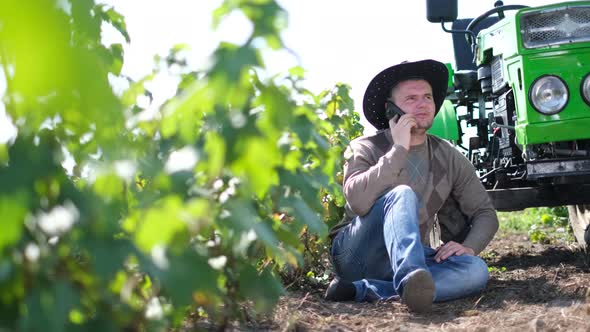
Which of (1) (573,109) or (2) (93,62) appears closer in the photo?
(2) (93,62)

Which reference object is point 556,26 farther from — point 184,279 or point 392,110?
point 184,279

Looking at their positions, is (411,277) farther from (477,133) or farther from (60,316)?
(477,133)

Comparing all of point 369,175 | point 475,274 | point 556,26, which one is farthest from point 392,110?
point 556,26

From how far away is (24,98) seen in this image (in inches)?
37.2

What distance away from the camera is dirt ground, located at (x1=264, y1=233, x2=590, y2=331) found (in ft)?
9.25

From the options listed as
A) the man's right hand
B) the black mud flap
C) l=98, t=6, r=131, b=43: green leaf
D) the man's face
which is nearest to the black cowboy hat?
the man's face

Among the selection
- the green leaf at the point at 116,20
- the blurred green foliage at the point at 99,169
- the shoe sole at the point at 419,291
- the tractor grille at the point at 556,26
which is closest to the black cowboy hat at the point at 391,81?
the tractor grille at the point at 556,26

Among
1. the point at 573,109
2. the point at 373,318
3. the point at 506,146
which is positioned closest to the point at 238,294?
the point at 373,318

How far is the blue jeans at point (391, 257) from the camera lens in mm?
3273

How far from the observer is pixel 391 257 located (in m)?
3.31

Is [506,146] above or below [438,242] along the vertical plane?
above

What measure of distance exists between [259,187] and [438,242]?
3505 mm

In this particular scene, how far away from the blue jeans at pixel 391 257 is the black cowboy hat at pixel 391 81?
0.69 metres

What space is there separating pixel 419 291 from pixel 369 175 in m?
0.66
